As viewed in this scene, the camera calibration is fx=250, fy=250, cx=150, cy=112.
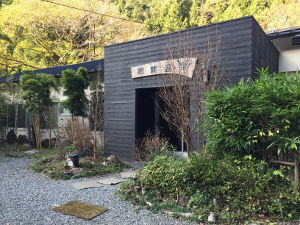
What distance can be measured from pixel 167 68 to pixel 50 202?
3619 mm

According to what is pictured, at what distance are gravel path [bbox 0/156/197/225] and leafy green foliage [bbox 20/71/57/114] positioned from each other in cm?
297

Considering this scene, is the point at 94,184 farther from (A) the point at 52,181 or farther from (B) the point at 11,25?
(B) the point at 11,25

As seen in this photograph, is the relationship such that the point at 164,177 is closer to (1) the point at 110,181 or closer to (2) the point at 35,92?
(1) the point at 110,181

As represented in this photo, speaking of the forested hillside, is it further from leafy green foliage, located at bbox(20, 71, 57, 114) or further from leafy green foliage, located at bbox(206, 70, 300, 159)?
leafy green foliage, located at bbox(206, 70, 300, 159)

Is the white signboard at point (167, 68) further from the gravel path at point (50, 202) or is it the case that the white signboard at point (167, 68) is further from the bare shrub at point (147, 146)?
the gravel path at point (50, 202)

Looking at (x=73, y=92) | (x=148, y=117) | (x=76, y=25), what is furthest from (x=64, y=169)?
(x=76, y=25)

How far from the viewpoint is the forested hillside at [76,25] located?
55.9 feet

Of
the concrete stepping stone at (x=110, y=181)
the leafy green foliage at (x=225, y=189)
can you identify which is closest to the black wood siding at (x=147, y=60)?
the concrete stepping stone at (x=110, y=181)

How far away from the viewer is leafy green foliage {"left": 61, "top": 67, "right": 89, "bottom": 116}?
7246mm

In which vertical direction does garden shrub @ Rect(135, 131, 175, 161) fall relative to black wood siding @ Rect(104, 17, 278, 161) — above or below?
below

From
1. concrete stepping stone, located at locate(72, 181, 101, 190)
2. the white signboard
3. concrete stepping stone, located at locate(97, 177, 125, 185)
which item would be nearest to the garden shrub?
concrete stepping stone, located at locate(97, 177, 125, 185)

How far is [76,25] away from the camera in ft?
56.7

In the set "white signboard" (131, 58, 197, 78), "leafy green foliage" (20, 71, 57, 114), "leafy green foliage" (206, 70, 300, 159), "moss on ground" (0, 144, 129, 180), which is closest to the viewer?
"leafy green foliage" (206, 70, 300, 159)

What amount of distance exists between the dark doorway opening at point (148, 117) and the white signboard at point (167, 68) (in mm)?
558
